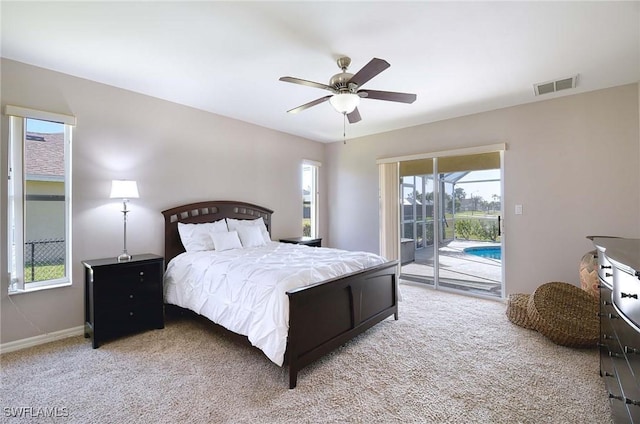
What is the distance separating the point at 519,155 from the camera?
3947 mm

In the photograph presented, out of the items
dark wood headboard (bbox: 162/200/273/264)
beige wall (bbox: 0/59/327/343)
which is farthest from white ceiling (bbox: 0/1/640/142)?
dark wood headboard (bbox: 162/200/273/264)

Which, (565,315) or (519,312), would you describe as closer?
(565,315)

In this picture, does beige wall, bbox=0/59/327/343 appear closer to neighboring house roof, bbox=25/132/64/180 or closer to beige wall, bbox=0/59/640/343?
beige wall, bbox=0/59/640/343

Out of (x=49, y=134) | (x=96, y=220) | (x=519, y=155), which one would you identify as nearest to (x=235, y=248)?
(x=96, y=220)

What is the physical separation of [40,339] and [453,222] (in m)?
5.40

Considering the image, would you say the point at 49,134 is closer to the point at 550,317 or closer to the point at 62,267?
the point at 62,267

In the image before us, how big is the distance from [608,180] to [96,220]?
593 cm

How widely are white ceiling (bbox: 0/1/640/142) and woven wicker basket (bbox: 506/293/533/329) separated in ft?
8.24

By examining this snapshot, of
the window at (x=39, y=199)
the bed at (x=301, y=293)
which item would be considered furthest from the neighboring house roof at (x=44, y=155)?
the bed at (x=301, y=293)

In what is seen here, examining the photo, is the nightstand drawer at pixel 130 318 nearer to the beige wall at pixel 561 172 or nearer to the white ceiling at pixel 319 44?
the white ceiling at pixel 319 44

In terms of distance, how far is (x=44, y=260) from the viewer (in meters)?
2.97

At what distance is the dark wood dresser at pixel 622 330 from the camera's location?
1.28 metres

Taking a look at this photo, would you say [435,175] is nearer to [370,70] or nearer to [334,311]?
[370,70]

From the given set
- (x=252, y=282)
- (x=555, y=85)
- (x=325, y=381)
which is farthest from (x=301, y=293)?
(x=555, y=85)
